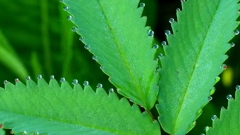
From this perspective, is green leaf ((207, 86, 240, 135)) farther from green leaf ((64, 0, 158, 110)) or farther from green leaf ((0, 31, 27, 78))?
green leaf ((0, 31, 27, 78))

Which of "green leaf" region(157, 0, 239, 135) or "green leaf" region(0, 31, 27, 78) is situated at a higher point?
"green leaf" region(0, 31, 27, 78)

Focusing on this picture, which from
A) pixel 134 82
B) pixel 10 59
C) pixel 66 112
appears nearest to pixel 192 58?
pixel 134 82

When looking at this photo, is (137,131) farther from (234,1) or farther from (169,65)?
(234,1)

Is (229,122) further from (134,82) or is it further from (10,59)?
(10,59)

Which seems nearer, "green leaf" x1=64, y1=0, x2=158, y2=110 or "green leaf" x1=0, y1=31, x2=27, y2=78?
"green leaf" x1=64, y1=0, x2=158, y2=110

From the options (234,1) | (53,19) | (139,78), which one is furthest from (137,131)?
(53,19)

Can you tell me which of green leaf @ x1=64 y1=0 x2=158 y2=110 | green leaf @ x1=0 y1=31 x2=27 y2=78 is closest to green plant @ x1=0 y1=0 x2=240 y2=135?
green leaf @ x1=64 y1=0 x2=158 y2=110

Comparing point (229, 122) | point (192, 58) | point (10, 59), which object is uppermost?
point (10, 59)
